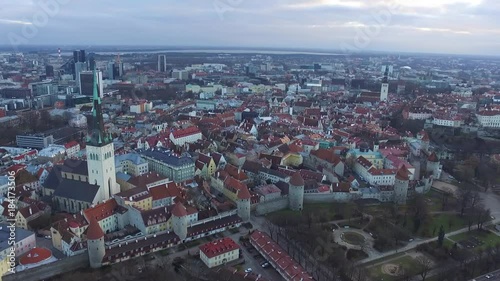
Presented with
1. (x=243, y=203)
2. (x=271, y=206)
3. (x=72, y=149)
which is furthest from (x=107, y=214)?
(x=72, y=149)

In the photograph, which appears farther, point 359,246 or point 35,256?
point 359,246

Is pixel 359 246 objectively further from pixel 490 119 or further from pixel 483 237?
pixel 490 119

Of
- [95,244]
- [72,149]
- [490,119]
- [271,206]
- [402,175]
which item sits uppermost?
[490,119]

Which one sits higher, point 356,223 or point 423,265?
point 423,265

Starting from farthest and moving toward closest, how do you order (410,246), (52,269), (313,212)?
(313,212) < (410,246) < (52,269)

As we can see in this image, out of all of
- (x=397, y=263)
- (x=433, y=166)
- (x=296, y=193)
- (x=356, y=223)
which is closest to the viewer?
(x=397, y=263)

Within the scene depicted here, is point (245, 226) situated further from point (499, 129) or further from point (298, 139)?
point (499, 129)

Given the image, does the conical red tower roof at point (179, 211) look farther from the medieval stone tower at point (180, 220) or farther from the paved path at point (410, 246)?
the paved path at point (410, 246)
